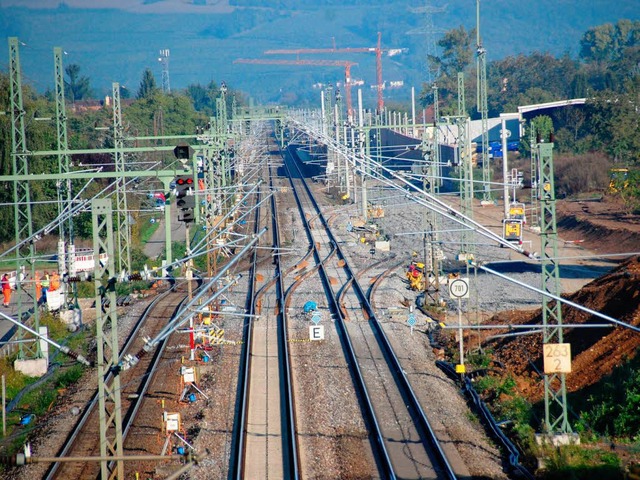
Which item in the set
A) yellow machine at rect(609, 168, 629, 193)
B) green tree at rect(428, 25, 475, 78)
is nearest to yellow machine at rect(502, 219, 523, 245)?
yellow machine at rect(609, 168, 629, 193)

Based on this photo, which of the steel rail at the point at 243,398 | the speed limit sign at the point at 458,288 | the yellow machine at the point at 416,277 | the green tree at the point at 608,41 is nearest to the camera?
the steel rail at the point at 243,398

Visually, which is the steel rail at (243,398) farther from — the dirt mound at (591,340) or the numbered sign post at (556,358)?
the dirt mound at (591,340)

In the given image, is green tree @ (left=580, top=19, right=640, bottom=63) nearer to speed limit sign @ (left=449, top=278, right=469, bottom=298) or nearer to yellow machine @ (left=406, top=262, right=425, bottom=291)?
yellow machine @ (left=406, top=262, right=425, bottom=291)

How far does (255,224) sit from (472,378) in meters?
21.6

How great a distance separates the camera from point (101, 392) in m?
8.92

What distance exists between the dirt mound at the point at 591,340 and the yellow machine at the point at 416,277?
448cm

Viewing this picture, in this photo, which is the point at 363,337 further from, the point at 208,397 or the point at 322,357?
the point at 208,397

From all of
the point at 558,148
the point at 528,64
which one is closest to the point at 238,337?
the point at 558,148

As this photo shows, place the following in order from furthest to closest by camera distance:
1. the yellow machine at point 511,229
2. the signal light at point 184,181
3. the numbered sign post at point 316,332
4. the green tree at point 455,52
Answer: the green tree at point 455,52 → the yellow machine at point 511,229 → the numbered sign post at point 316,332 → the signal light at point 184,181

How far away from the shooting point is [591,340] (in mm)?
14969

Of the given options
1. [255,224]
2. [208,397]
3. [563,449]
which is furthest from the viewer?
[255,224]

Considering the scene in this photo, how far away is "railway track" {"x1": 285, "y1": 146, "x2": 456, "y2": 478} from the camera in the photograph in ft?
35.6

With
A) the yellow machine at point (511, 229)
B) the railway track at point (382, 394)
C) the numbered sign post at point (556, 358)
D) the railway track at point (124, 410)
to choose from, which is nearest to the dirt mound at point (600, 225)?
the yellow machine at point (511, 229)

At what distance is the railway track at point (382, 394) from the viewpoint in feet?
35.6
